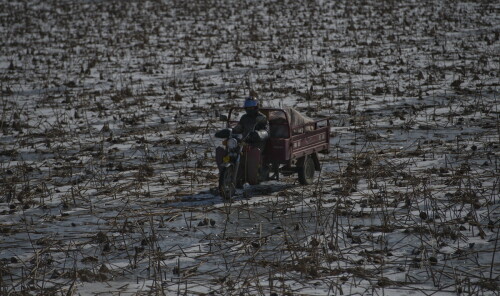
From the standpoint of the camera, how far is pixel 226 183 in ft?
29.6

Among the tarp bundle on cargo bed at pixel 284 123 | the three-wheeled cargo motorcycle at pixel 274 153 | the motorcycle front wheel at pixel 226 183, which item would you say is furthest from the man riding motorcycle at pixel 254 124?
the motorcycle front wheel at pixel 226 183

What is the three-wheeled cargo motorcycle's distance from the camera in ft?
29.9

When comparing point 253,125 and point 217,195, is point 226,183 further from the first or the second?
point 253,125

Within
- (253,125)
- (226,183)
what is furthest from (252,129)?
(226,183)

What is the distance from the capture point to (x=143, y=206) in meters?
8.84

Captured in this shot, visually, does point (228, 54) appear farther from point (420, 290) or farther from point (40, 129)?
point (420, 290)

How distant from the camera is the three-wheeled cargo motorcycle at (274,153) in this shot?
9102 mm

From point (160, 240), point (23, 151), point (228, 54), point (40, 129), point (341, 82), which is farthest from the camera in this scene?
point (228, 54)

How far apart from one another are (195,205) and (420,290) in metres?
3.80

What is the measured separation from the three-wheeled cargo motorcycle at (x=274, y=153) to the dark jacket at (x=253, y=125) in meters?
0.13

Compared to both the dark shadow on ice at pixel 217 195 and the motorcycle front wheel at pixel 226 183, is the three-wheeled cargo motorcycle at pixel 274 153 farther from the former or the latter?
the dark shadow on ice at pixel 217 195

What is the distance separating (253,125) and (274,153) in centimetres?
49

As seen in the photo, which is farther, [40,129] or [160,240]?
[40,129]

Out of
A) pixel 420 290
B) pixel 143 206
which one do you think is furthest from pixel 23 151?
pixel 420 290
